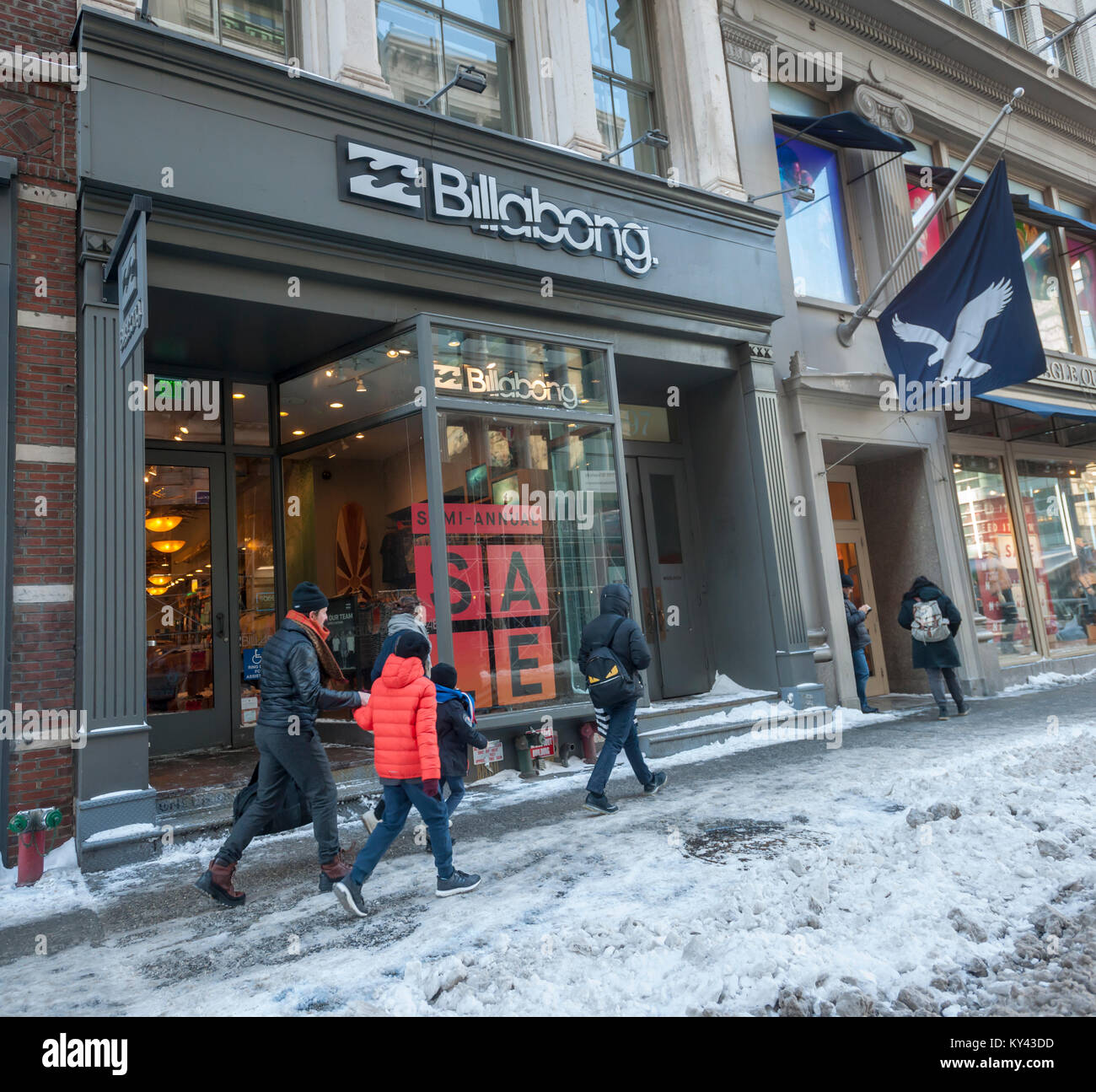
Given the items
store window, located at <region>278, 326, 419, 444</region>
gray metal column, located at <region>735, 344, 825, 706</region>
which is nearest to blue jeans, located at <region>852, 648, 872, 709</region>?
gray metal column, located at <region>735, 344, 825, 706</region>

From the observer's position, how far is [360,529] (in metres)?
9.20

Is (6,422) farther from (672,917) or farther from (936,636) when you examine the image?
(936,636)

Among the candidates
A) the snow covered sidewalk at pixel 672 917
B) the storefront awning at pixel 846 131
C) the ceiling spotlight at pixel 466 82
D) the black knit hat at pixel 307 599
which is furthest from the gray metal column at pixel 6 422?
the storefront awning at pixel 846 131

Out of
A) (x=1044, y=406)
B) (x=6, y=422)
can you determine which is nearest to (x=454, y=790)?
(x=6, y=422)

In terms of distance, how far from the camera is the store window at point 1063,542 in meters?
16.0

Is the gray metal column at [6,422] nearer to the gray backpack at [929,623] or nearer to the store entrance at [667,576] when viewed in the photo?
the store entrance at [667,576]

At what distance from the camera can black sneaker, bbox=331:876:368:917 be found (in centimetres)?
473

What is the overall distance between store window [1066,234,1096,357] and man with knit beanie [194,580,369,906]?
60.6 feet

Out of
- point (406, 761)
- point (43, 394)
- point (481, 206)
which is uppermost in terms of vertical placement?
point (481, 206)

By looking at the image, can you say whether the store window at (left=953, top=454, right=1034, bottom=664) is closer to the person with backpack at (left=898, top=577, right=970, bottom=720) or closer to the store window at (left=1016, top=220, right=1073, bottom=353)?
the person with backpack at (left=898, top=577, right=970, bottom=720)

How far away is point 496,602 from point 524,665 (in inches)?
29.1

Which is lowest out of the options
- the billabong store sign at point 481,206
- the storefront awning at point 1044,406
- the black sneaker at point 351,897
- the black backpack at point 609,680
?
the black sneaker at point 351,897

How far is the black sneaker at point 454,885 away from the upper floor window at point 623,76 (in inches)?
371
